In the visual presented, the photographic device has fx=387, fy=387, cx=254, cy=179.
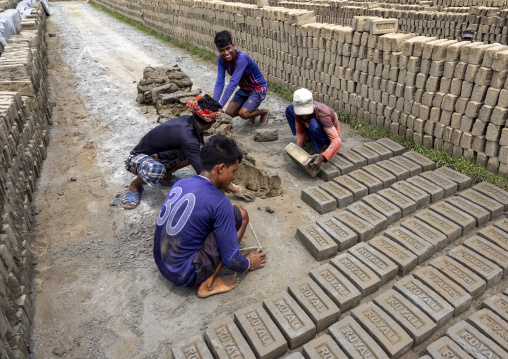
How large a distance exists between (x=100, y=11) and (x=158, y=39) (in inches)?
472

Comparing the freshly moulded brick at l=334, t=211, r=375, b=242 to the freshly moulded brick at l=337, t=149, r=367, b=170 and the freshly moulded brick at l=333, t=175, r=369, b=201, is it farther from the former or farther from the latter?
the freshly moulded brick at l=337, t=149, r=367, b=170

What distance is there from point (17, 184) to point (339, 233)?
11.9 feet

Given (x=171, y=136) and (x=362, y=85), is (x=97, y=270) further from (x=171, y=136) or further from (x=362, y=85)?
(x=362, y=85)

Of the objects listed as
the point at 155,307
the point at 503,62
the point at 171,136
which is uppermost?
the point at 503,62

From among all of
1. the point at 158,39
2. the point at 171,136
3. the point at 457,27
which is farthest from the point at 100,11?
the point at 171,136

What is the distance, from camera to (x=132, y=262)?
3914mm

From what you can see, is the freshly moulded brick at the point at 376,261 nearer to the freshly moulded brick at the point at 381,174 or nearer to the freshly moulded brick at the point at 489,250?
the freshly moulded brick at the point at 489,250

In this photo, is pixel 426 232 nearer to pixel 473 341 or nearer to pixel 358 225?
pixel 358 225

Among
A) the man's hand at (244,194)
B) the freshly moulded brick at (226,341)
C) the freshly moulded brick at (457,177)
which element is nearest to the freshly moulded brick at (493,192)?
the freshly moulded brick at (457,177)

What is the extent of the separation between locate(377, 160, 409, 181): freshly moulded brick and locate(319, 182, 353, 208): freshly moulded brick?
0.76 meters

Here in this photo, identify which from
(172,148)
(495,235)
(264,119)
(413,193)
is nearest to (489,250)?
(495,235)

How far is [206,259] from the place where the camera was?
3.35 m

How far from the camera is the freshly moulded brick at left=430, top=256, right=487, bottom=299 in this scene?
3363 mm

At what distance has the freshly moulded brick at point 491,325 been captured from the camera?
287 centimetres
